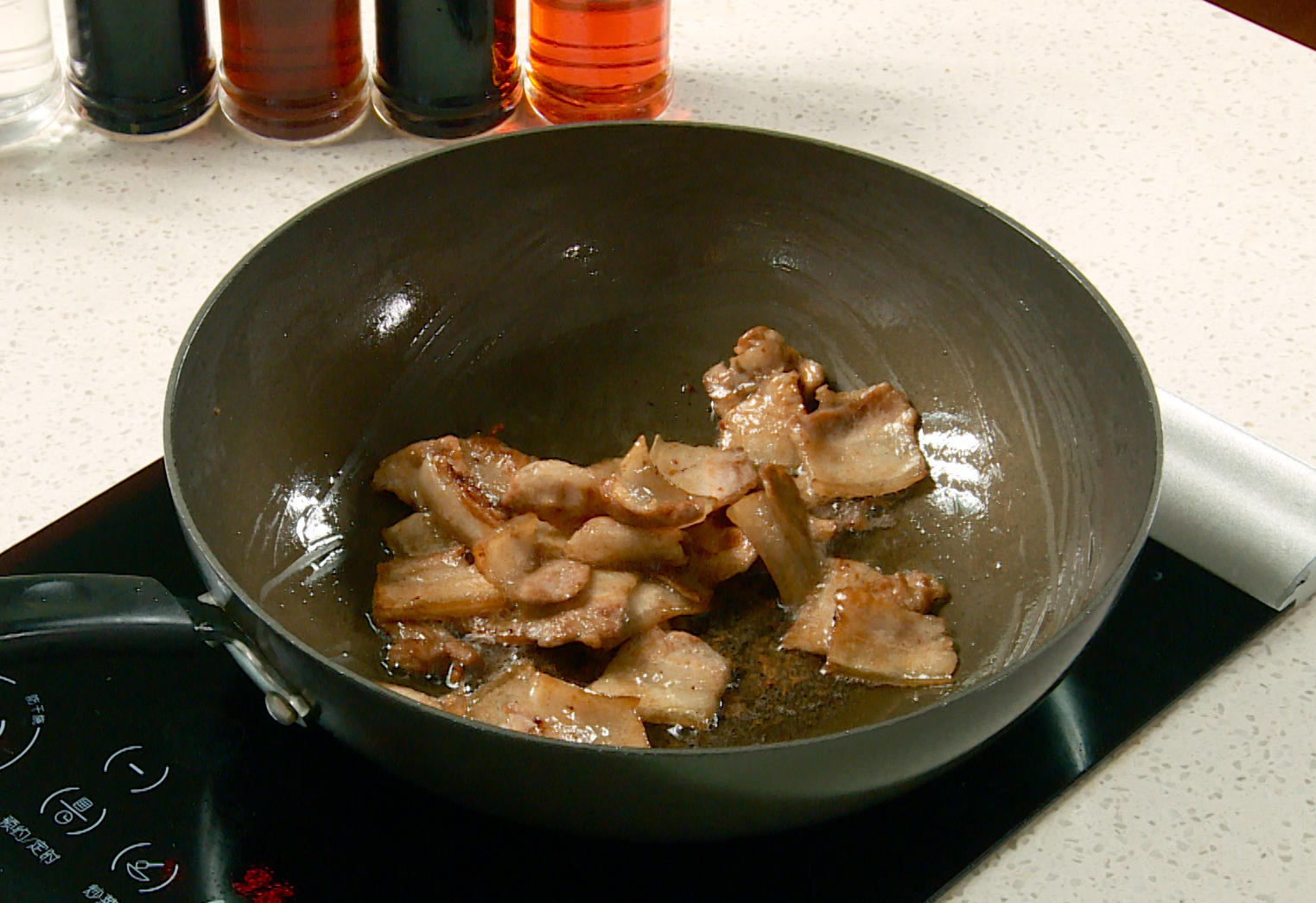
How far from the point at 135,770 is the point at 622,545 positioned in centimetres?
27

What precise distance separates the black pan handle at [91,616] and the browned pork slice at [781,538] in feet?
1.03

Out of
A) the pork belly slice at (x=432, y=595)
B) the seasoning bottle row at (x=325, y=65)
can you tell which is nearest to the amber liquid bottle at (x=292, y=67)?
the seasoning bottle row at (x=325, y=65)

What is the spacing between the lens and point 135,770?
628mm

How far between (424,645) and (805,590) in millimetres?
207

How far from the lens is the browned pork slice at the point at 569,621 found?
0.71 m

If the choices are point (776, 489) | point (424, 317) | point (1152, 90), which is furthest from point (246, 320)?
point (1152, 90)

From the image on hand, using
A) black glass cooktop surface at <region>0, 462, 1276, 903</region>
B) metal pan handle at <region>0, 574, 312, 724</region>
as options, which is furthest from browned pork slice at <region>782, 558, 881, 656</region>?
metal pan handle at <region>0, 574, 312, 724</region>

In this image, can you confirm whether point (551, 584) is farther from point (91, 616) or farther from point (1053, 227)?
point (1053, 227)

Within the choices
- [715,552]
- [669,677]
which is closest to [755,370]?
[715,552]

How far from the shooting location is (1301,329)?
95 cm

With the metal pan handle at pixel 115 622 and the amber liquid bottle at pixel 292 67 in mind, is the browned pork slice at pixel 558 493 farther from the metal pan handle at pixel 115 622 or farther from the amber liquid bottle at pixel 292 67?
the amber liquid bottle at pixel 292 67

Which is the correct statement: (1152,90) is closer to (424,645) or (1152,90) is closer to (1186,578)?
(1186,578)

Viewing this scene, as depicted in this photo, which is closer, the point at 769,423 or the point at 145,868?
the point at 145,868

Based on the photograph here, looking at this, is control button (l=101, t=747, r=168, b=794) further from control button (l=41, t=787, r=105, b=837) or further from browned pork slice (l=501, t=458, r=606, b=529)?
browned pork slice (l=501, t=458, r=606, b=529)
